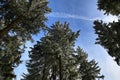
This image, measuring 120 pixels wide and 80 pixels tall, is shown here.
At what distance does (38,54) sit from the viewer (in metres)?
44.5

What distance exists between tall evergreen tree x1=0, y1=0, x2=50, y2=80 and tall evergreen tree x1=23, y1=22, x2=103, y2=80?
12.2 metres

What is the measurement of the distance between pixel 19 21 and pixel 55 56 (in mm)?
16176

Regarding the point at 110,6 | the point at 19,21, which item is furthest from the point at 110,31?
the point at 19,21

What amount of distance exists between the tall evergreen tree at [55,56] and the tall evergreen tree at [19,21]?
40.0 ft

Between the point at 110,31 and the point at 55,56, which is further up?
the point at 55,56

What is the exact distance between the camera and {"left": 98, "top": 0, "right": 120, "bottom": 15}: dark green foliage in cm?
2267

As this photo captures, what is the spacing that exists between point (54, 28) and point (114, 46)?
20367 millimetres

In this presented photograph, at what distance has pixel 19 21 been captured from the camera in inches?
1019

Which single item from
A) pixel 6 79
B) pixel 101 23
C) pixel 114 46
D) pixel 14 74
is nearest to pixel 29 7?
pixel 101 23

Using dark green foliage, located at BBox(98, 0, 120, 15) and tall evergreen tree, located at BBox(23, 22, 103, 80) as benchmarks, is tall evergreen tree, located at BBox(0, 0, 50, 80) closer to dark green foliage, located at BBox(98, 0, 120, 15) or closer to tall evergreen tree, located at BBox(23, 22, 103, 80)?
dark green foliage, located at BBox(98, 0, 120, 15)

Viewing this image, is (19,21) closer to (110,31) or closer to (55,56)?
(110,31)

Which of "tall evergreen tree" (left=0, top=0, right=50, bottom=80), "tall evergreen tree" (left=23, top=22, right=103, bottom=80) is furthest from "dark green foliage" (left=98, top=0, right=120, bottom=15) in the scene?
"tall evergreen tree" (left=23, top=22, right=103, bottom=80)

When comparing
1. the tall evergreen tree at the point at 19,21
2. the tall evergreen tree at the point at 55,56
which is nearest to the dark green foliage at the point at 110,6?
the tall evergreen tree at the point at 19,21

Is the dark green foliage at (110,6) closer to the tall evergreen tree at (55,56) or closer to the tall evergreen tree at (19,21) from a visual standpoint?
the tall evergreen tree at (19,21)
